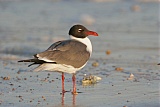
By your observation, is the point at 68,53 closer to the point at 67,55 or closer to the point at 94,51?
the point at 67,55

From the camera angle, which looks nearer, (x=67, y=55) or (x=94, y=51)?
(x=67, y=55)

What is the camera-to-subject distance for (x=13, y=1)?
807 inches

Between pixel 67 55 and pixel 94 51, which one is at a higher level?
pixel 94 51

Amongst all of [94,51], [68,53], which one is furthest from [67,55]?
[94,51]

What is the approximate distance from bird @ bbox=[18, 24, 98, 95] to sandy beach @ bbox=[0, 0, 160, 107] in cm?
35

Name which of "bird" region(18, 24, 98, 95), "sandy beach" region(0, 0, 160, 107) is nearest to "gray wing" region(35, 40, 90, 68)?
"bird" region(18, 24, 98, 95)

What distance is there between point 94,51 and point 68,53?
3595mm

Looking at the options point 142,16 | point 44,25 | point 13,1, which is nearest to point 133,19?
point 142,16

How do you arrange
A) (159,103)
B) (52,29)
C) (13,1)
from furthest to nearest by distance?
(13,1) < (52,29) < (159,103)

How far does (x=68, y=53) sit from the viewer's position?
21.7ft

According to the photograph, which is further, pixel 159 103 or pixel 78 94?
pixel 78 94

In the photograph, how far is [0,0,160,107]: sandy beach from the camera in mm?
6145

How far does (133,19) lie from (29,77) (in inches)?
325

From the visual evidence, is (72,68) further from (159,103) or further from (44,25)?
(44,25)
